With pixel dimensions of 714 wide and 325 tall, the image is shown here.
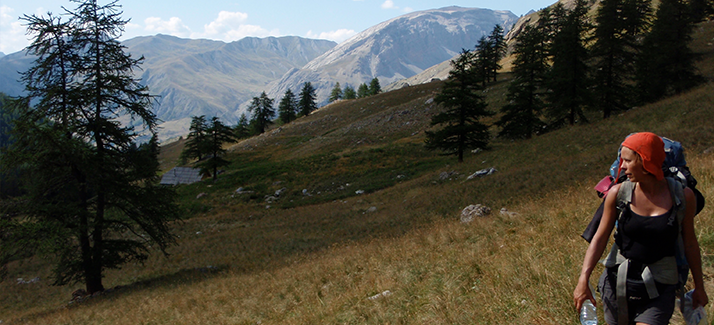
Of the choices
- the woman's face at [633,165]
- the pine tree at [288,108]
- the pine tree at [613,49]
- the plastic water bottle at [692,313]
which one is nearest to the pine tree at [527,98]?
the pine tree at [613,49]

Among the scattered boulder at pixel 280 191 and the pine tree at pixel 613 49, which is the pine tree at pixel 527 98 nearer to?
the pine tree at pixel 613 49

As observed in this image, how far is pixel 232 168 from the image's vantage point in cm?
5212

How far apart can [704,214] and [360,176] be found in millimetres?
31262

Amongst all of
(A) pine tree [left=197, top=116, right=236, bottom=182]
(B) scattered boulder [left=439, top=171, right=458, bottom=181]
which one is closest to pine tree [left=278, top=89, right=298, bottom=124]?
(A) pine tree [left=197, top=116, right=236, bottom=182]

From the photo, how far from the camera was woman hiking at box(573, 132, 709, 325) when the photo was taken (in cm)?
243

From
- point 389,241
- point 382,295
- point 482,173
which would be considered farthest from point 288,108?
point 382,295

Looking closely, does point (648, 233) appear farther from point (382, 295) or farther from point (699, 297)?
point (382, 295)

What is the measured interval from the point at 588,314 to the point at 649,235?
73 centimetres

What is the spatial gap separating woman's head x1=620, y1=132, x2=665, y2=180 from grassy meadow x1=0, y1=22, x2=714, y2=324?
1738 millimetres

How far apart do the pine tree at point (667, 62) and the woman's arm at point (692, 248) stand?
106ft

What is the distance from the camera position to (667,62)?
26828 millimetres

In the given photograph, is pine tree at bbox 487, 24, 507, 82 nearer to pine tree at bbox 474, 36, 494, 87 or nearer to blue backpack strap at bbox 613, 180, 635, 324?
pine tree at bbox 474, 36, 494, 87

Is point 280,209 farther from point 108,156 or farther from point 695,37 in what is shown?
point 695,37

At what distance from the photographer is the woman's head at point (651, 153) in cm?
238
